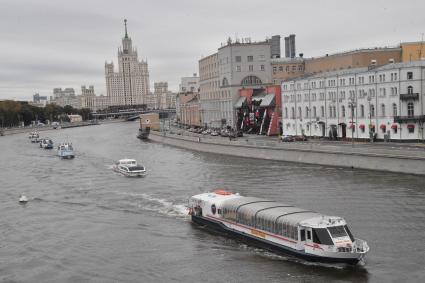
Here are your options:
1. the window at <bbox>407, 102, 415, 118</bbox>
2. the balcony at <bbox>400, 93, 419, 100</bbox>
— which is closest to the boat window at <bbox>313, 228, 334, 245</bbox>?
the balcony at <bbox>400, 93, 419, 100</bbox>

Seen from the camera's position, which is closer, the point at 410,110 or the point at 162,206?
the point at 162,206

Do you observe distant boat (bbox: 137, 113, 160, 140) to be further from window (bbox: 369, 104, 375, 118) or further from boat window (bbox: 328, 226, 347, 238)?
boat window (bbox: 328, 226, 347, 238)

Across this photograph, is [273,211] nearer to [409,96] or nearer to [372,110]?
[409,96]

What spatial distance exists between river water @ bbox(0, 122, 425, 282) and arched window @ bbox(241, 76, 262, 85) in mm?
50022

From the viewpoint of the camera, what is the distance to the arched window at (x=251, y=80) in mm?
115688

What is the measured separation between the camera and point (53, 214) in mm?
43156

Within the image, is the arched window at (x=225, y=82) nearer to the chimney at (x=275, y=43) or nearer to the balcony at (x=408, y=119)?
the chimney at (x=275, y=43)

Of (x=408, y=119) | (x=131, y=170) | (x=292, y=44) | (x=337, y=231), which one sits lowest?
(x=131, y=170)

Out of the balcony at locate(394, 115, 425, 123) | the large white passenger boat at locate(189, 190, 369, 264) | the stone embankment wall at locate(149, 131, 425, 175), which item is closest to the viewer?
the large white passenger boat at locate(189, 190, 369, 264)

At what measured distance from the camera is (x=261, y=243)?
103 ft

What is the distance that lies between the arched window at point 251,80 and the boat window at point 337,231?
89.0 metres

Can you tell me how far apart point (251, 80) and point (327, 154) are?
5597 centimetres

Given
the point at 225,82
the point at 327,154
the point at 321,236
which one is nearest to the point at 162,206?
the point at 321,236

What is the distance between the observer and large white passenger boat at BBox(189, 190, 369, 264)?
27.3 metres
